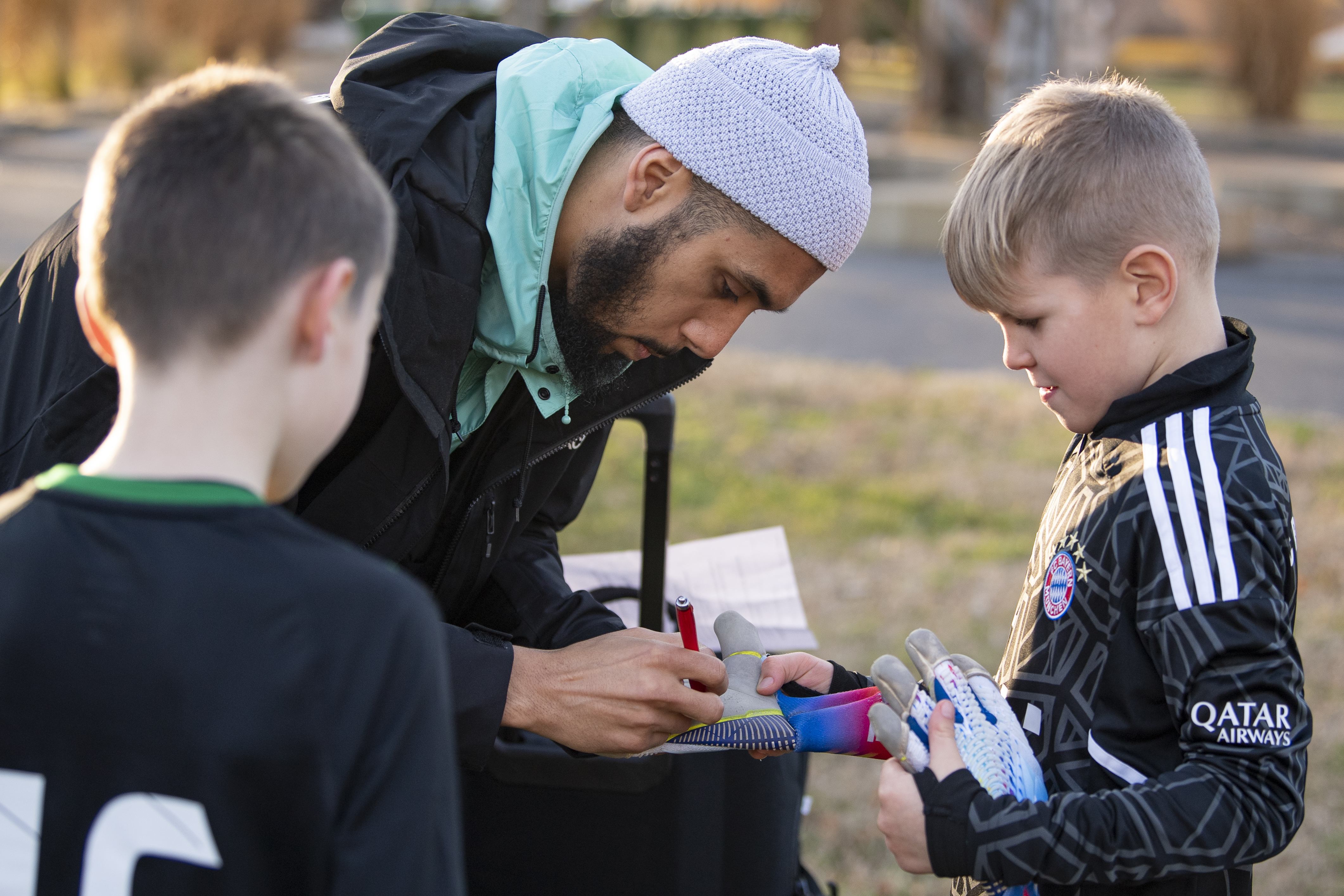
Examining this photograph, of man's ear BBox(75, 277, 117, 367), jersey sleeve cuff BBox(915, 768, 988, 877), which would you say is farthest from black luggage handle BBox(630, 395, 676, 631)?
man's ear BBox(75, 277, 117, 367)

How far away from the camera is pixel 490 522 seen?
6.50ft

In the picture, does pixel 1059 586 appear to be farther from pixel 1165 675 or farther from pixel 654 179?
pixel 654 179

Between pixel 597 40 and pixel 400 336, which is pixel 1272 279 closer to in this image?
pixel 597 40

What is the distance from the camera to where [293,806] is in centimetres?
93

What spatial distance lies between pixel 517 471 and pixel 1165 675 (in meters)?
1.04

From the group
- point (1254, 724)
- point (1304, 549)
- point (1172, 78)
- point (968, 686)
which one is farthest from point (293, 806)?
point (1172, 78)

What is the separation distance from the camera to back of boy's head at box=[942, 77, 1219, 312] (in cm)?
145

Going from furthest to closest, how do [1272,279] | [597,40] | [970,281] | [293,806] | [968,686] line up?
[1272,279]
[597,40]
[970,281]
[968,686]
[293,806]

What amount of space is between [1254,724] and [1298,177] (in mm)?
12297

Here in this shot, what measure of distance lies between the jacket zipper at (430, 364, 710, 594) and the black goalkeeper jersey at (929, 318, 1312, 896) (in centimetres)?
79

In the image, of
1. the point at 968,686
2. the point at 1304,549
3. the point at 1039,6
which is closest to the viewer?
the point at 968,686

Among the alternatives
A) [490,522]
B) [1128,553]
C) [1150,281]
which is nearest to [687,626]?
[490,522]

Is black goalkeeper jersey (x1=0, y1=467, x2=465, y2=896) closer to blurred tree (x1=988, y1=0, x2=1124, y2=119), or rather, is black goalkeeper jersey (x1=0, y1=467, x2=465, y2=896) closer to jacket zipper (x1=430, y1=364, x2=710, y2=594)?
jacket zipper (x1=430, y1=364, x2=710, y2=594)

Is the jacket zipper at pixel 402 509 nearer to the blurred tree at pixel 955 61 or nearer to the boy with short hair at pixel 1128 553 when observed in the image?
the boy with short hair at pixel 1128 553
